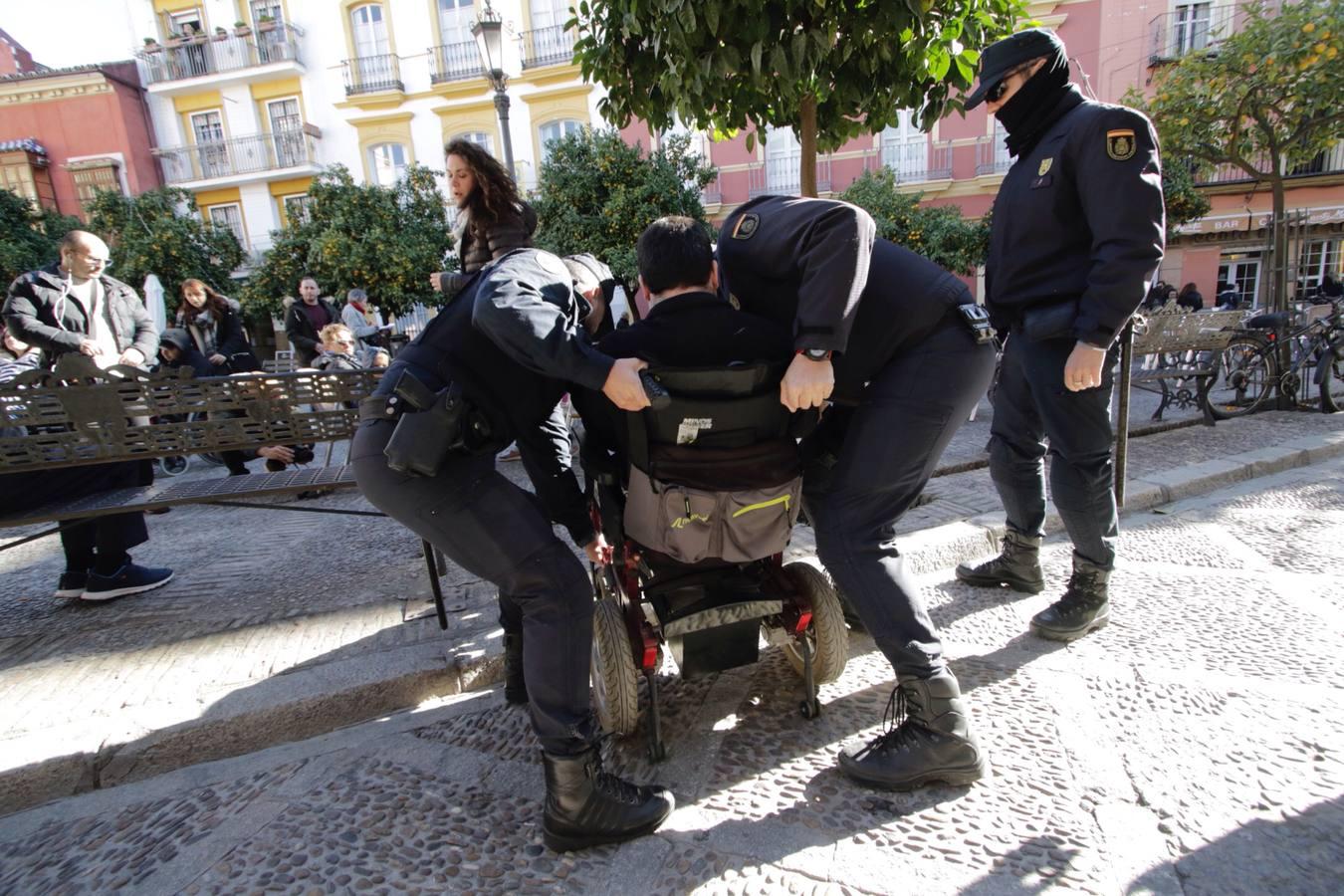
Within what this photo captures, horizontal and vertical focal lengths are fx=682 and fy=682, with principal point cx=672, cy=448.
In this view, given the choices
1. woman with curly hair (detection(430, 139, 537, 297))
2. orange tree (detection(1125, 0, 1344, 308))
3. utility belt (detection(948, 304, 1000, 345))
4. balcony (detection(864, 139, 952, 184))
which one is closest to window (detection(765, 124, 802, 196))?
balcony (detection(864, 139, 952, 184))

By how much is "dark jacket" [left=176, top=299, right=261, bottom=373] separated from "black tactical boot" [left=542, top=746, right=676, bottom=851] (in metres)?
6.41

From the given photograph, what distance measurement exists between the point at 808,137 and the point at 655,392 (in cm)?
235

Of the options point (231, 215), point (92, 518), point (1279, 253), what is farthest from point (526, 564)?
point (231, 215)

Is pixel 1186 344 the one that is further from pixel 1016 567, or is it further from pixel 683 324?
pixel 683 324

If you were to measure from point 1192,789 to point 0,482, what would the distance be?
4.54 meters

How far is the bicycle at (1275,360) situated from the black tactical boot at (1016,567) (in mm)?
4393

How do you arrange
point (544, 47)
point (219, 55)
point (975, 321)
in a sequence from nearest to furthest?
1. point (975, 321)
2. point (544, 47)
3. point (219, 55)

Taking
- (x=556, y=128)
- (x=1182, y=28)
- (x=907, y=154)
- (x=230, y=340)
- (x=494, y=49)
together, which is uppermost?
(x=1182, y=28)

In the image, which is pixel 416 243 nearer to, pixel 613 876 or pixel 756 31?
pixel 756 31

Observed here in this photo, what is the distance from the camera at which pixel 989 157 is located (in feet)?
61.2

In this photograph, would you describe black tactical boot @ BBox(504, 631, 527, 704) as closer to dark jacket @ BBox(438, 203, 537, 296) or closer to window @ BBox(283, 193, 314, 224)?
dark jacket @ BBox(438, 203, 537, 296)

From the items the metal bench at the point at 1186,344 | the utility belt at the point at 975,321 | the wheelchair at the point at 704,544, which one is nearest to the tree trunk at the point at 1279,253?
the metal bench at the point at 1186,344

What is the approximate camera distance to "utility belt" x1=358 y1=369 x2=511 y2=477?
5.45ft

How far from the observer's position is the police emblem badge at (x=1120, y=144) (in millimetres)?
2183
